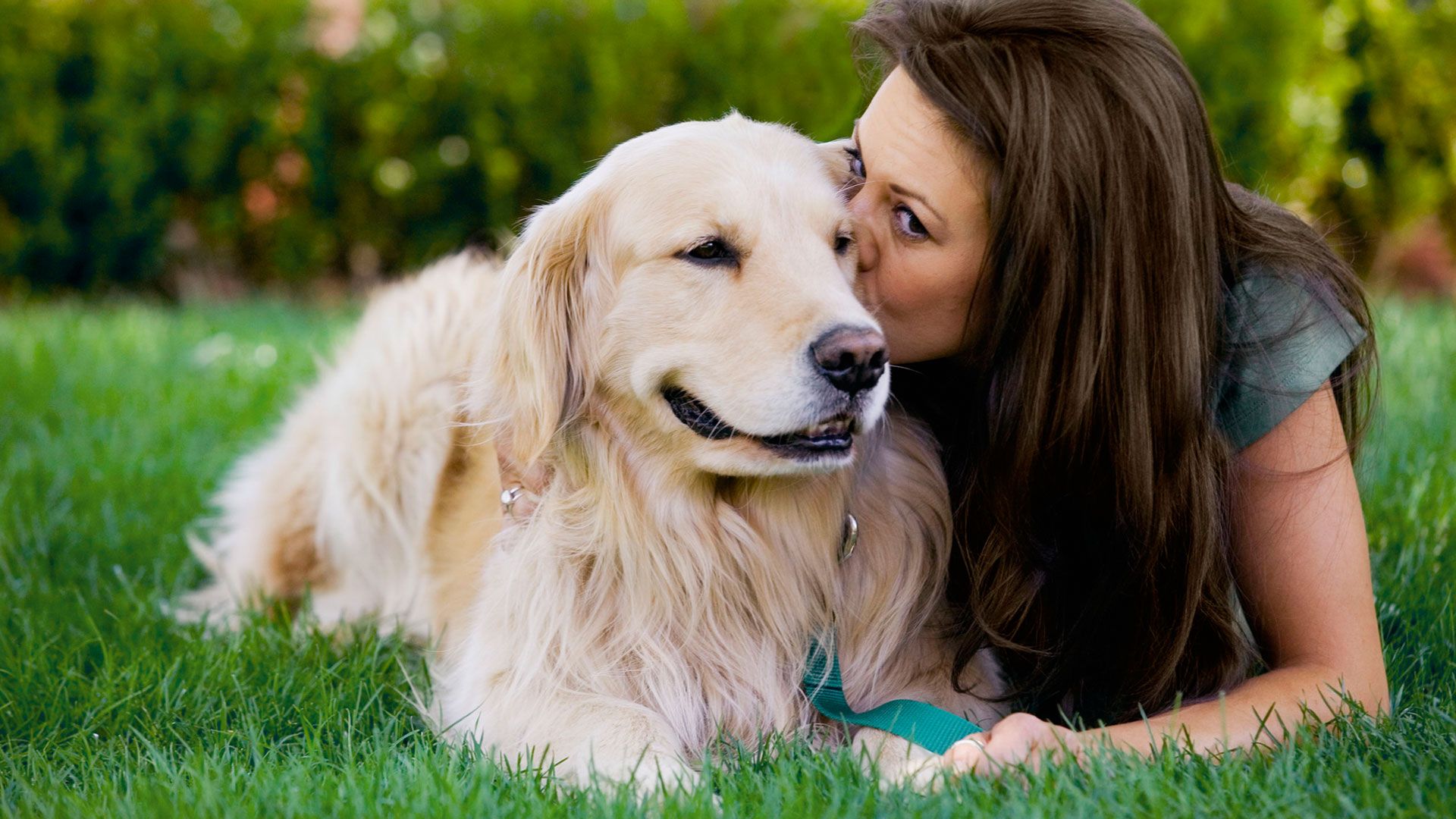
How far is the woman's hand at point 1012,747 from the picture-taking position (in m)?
1.93

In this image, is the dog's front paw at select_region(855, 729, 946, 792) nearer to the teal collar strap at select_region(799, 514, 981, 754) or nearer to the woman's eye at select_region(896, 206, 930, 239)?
the teal collar strap at select_region(799, 514, 981, 754)

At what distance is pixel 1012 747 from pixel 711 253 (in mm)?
953

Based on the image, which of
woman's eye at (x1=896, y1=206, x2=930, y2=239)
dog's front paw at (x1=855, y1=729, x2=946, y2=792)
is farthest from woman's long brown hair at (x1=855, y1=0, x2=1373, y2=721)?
dog's front paw at (x1=855, y1=729, x2=946, y2=792)

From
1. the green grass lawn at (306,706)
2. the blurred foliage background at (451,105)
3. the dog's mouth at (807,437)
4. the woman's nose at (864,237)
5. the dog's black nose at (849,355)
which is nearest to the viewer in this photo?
the green grass lawn at (306,706)

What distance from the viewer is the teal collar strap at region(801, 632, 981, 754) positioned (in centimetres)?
220

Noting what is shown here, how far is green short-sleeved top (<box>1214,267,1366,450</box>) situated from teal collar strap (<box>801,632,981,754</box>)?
2.35ft

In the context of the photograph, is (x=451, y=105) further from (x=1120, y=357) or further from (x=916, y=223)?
(x=1120, y=357)

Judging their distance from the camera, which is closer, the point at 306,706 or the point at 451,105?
the point at 306,706

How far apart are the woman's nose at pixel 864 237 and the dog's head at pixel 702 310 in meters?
0.02

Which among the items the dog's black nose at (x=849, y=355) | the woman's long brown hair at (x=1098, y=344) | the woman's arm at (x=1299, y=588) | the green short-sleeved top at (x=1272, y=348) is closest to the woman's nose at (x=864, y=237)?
the woman's long brown hair at (x=1098, y=344)

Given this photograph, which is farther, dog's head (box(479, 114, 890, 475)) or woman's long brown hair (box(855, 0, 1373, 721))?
woman's long brown hair (box(855, 0, 1373, 721))

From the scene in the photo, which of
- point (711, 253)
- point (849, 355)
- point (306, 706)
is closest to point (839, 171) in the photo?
point (711, 253)

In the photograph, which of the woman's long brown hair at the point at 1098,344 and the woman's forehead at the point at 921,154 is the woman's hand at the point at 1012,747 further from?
the woman's forehead at the point at 921,154

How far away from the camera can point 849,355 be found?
2.07 meters
